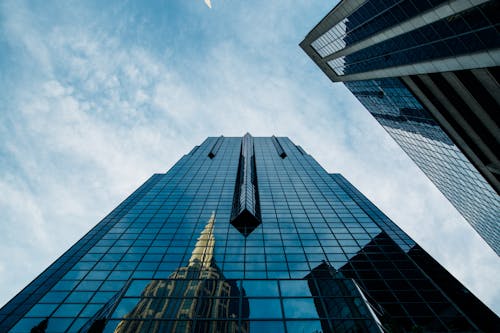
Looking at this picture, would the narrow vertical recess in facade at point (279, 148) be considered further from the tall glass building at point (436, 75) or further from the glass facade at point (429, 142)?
the tall glass building at point (436, 75)

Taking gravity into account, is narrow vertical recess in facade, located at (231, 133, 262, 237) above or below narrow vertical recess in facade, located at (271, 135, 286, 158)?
below

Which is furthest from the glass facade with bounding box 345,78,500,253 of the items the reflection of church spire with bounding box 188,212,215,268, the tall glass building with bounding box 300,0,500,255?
the reflection of church spire with bounding box 188,212,215,268

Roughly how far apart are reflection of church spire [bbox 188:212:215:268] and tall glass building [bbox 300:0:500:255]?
33.6 m

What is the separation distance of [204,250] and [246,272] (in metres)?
6.76

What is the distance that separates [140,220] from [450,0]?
4543cm

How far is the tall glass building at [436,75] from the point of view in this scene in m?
23.3

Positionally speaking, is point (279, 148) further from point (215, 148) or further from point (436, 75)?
point (436, 75)

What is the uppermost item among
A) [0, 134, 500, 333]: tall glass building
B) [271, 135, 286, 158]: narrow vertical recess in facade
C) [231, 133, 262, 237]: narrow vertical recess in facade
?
[271, 135, 286, 158]: narrow vertical recess in facade

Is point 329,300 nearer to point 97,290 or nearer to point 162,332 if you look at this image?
point 162,332

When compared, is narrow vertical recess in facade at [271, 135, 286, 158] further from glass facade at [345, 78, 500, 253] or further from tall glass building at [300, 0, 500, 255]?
tall glass building at [300, 0, 500, 255]

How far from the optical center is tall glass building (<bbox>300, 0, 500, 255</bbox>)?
23.3 metres

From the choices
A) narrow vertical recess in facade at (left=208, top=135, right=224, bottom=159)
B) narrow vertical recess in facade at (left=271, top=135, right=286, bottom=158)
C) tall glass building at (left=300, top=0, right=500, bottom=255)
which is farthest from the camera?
narrow vertical recess in facade at (left=208, top=135, right=224, bottom=159)

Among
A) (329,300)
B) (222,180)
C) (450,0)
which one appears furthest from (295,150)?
(329,300)

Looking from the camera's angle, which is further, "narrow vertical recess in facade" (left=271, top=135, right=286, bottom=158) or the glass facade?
"narrow vertical recess in facade" (left=271, top=135, right=286, bottom=158)
